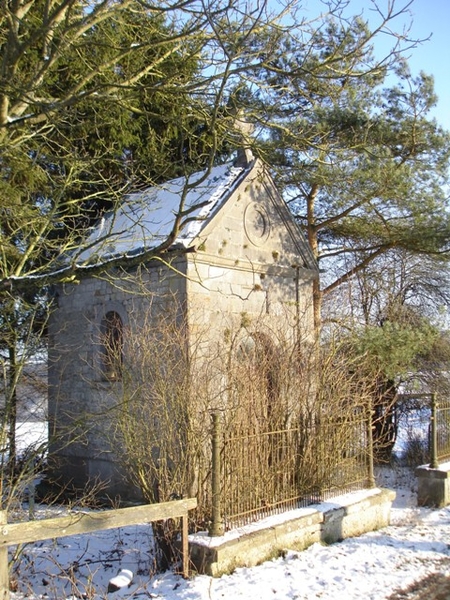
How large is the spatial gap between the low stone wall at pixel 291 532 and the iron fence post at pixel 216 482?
10cm

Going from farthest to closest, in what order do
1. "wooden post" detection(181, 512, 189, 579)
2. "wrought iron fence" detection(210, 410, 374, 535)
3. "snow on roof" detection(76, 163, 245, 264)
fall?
1. "snow on roof" detection(76, 163, 245, 264)
2. "wrought iron fence" detection(210, 410, 374, 535)
3. "wooden post" detection(181, 512, 189, 579)

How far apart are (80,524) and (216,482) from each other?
67.7 inches

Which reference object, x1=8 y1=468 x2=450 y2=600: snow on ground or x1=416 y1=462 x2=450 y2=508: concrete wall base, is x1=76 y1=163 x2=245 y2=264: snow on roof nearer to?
x1=8 y1=468 x2=450 y2=600: snow on ground

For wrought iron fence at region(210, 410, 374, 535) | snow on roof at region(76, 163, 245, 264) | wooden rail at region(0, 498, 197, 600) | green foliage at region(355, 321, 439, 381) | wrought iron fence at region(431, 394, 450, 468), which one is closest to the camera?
wooden rail at region(0, 498, 197, 600)

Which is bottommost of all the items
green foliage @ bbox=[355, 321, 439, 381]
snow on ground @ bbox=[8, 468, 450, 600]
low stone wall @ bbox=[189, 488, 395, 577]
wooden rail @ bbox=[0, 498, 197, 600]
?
snow on ground @ bbox=[8, 468, 450, 600]

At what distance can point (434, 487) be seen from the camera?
10484mm

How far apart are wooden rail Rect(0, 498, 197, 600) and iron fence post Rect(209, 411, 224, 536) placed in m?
0.29

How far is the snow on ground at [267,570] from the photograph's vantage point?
19.0 feet

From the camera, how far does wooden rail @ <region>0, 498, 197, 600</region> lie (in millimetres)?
4453

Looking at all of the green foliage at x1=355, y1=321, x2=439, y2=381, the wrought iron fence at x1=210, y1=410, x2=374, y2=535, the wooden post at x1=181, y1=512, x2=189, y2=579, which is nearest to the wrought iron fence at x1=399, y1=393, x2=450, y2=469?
the green foliage at x1=355, y1=321, x2=439, y2=381

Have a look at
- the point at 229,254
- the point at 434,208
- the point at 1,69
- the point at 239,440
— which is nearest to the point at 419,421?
the point at 434,208

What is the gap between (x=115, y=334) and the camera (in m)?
11.7

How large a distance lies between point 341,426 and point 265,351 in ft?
5.17

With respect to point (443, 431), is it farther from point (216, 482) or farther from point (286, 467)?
point (216, 482)
